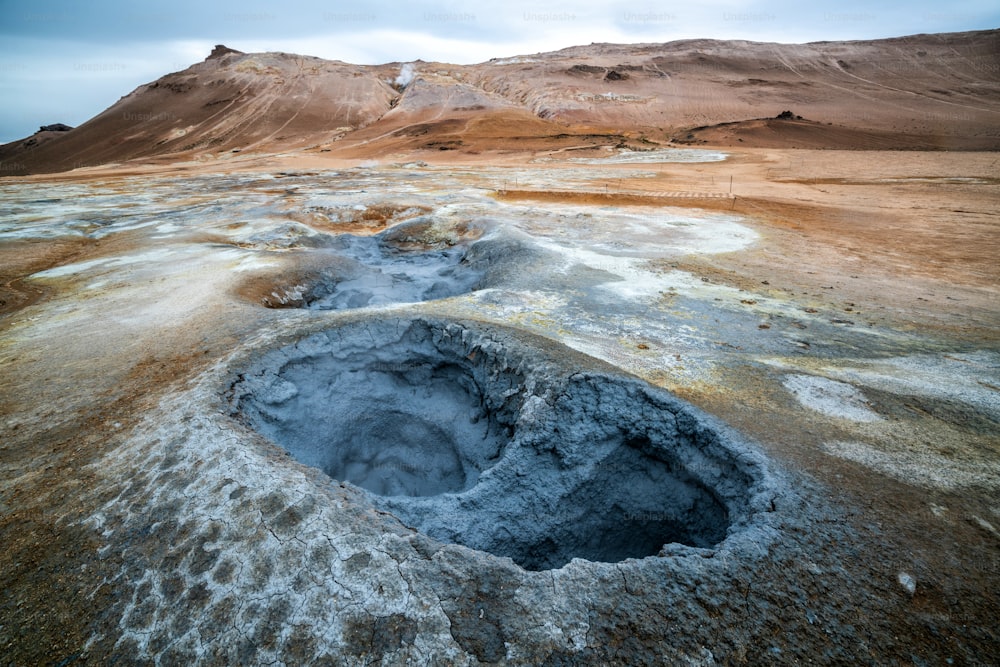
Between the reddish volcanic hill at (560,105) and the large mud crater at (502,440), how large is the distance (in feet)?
82.7

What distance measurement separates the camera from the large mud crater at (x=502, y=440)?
3004mm

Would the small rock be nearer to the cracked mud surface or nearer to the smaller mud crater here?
the cracked mud surface

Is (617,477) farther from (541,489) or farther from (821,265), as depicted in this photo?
(821,265)

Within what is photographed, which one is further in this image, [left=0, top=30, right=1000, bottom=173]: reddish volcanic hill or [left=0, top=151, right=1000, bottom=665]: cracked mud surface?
[left=0, top=30, right=1000, bottom=173]: reddish volcanic hill

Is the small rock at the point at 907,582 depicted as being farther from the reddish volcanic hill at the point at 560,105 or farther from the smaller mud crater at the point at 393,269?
the reddish volcanic hill at the point at 560,105

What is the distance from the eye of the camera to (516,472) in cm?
325

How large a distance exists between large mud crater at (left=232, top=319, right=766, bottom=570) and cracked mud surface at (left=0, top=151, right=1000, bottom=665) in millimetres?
30

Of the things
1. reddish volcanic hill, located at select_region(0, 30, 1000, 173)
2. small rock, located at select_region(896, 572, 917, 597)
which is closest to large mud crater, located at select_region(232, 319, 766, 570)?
small rock, located at select_region(896, 572, 917, 597)

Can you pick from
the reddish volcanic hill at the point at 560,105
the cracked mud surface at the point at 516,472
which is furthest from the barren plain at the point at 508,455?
the reddish volcanic hill at the point at 560,105

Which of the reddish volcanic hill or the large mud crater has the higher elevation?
the reddish volcanic hill

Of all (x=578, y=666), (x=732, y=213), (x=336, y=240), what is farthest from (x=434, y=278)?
(x=732, y=213)

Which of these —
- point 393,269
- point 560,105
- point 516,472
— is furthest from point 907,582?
point 560,105

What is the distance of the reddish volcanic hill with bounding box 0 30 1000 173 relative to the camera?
28344mm

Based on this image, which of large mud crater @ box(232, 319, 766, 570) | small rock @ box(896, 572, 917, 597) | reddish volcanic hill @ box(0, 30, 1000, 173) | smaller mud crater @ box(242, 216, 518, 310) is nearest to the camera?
small rock @ box(896, 572, 917, 597)
